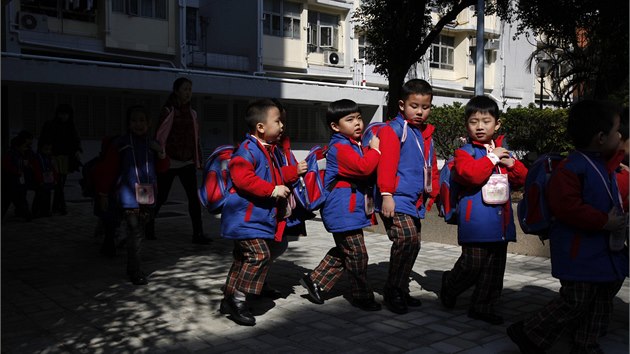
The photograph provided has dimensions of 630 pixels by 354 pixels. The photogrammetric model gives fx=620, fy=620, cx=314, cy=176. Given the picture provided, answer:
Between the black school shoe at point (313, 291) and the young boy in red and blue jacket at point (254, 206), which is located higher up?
the young boy in red and blue jacket at point (254, 206)

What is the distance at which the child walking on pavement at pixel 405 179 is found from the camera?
439 centimetres

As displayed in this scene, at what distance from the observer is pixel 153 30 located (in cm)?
2505

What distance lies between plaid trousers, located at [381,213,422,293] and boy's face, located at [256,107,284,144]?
99 centimetres

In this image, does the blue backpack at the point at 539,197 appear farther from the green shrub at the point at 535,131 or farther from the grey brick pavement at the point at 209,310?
the green shrub at the point at 535,131

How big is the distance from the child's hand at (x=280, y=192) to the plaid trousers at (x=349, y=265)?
0.61 meters

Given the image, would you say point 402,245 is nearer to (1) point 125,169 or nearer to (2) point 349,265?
(2) point 349,265

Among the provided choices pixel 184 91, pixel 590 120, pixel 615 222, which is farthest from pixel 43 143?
pixel 615 222

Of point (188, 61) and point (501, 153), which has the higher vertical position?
point (188, 61)

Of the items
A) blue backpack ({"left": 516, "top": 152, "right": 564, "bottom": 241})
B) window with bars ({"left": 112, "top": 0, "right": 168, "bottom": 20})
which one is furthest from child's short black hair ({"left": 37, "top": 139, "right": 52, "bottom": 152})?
window with bars ({"left": 112, "top": 0, "right": 168, "bottom": 20})

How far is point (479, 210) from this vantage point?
4.23 m

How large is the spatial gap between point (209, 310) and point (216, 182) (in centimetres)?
99

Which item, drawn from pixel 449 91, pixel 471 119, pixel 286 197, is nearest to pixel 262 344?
pixel 286 197

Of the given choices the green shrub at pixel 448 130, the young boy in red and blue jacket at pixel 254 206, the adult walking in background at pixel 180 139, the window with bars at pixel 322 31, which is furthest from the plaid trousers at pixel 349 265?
the window with bars at pixel 322 31

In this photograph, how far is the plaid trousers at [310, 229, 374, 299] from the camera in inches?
176
